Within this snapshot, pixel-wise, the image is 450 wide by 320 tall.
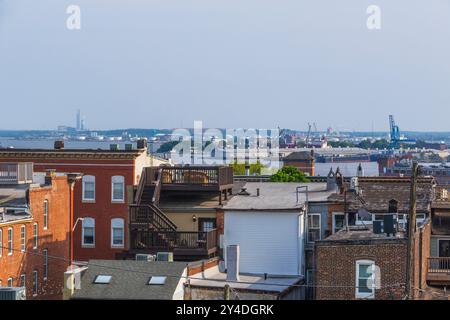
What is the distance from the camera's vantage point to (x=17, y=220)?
125ft

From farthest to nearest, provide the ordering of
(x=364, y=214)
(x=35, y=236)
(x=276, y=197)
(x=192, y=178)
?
(x=192, y=178) < (x=276, y=197) < (x=35, y=236) < (x=364, y=214)

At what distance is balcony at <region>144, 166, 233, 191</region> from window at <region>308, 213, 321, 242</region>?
4.38 meters

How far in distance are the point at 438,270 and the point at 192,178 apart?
1270 cm

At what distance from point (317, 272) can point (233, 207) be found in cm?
906

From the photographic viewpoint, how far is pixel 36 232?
40312 millimetres

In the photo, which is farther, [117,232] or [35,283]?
[117,232]

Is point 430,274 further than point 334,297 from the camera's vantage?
Yes

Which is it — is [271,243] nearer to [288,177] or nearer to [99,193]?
[99,193]

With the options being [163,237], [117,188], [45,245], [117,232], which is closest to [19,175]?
[45,245]

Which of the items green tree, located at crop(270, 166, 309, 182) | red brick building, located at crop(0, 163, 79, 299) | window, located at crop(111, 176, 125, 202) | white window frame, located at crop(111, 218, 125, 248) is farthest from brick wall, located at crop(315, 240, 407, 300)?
green tree, located at crop(270, 166, 309, 182)

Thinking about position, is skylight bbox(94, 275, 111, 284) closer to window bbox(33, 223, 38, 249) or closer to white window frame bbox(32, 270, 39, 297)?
white window frame bbox(32, 270, 39, 297)
